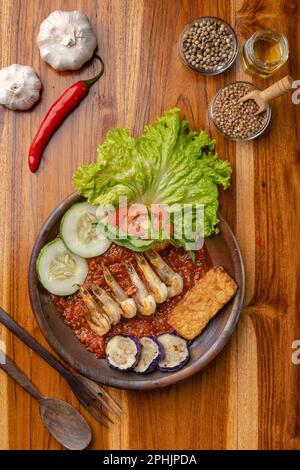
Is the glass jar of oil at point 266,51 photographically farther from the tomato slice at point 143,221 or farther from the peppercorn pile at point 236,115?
the tomato slice at point 143,221

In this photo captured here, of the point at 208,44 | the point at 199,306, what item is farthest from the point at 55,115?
the point at 199,306

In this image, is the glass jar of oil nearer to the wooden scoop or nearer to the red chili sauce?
the wooden scoop

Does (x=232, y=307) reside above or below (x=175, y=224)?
below

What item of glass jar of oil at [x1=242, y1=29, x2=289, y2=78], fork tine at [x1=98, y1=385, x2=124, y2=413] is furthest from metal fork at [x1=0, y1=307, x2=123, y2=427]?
glass jar of oil at [x1=242, y1=29, x2=289, y2=78]

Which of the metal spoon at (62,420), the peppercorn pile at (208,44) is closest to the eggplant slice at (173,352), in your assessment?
the metal spoon at (62,420)
